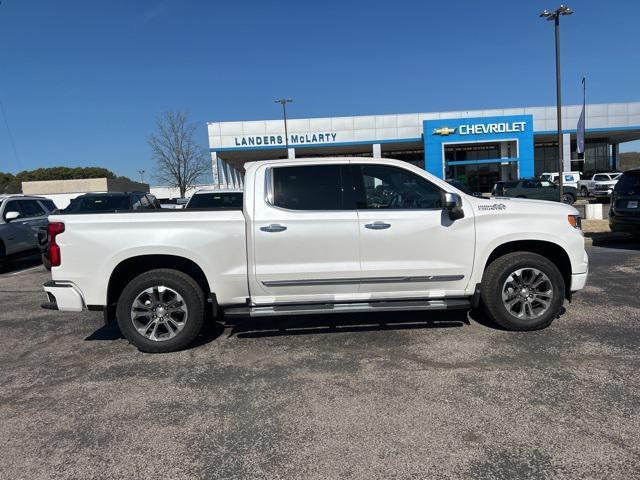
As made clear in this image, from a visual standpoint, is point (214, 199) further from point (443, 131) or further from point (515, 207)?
point (443, 131)

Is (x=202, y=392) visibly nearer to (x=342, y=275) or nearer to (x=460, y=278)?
(x=342, y=275)

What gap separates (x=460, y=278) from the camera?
206 inches

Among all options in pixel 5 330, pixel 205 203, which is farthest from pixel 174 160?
pixel 5 330

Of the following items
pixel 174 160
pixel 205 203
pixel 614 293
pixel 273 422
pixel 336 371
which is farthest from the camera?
pixel 174 160

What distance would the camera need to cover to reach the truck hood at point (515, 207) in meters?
5.30

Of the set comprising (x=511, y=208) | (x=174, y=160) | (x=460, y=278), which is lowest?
(x=460, y=278)

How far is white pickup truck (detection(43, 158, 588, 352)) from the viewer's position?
4969 mm

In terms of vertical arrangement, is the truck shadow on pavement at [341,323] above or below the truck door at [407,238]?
below

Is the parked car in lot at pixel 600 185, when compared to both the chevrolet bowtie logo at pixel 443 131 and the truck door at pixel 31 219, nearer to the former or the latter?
the chevrolet bowtie logo at pixel 443 131

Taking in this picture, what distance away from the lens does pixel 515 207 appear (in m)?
5.34

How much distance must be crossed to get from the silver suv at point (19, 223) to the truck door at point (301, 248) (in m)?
8.18

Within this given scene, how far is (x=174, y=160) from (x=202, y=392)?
38.7 metres

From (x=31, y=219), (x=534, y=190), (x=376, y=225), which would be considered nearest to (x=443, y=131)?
(x=534, y=190)

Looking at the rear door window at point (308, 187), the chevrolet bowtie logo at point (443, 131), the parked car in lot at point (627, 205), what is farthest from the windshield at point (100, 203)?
the chevrolet bowtie logo at point (443, 131)
